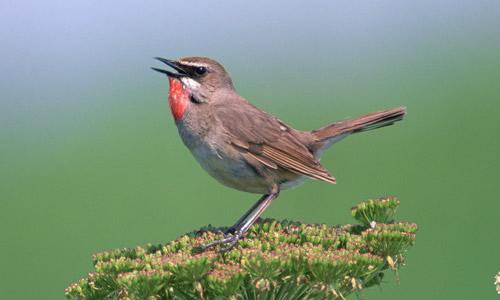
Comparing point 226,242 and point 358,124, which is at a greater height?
point 358,124

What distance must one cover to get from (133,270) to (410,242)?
4.12 ft

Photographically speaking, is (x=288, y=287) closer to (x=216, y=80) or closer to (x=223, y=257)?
(x=223, y=257)

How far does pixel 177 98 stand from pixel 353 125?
133 cm

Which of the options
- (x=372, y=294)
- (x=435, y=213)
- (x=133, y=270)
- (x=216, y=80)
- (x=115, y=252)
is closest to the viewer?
(x=133, y=270)

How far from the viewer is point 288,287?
4.37 m

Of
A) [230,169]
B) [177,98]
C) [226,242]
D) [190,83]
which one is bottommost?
[226,242]

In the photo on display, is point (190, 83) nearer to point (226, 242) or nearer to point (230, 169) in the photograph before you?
point (230, 169)

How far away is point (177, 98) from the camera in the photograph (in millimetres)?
6660

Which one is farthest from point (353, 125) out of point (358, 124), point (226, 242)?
point (226, 242)

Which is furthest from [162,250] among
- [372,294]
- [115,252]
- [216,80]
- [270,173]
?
[372,294]

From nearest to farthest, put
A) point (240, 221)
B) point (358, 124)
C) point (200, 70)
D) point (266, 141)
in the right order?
1. point (240, 221)
2. point (266, 141)
3. point (200, 70)
4. point (358, 124)

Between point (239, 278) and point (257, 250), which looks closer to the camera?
point (239, 278)

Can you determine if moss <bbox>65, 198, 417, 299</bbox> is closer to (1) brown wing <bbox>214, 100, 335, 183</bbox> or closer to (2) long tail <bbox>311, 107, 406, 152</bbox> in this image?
(1) brown wing <bbox>214, 100, 335, 183</bbox>

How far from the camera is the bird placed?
6414mm
